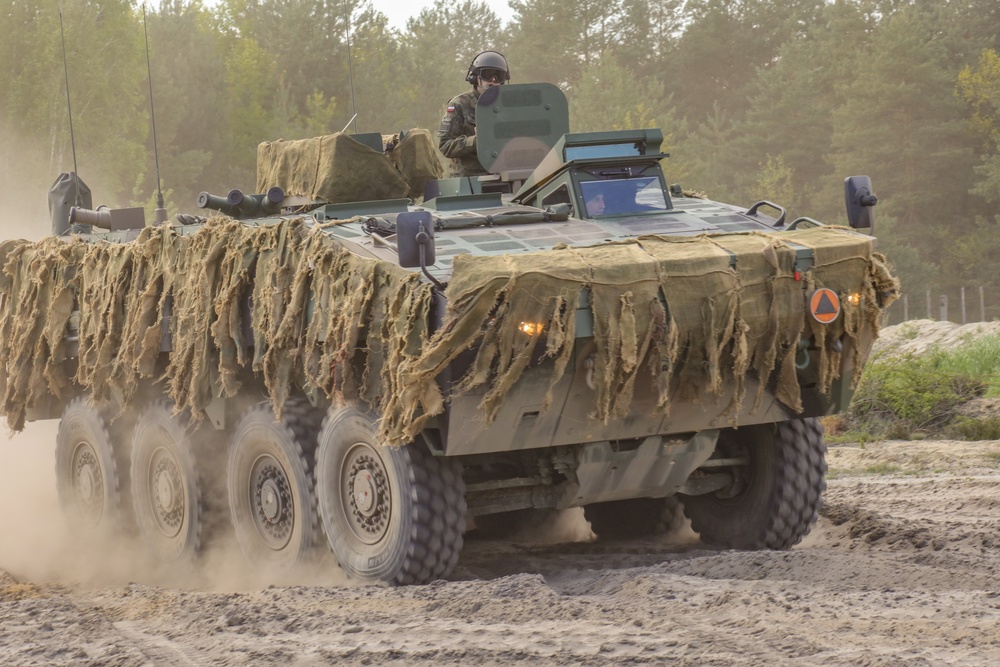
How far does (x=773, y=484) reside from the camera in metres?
8.50

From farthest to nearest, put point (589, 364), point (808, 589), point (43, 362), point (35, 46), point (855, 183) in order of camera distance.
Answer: point (35, 46) → point (43, 362) → point (855, 183) → point (589, 364) → point (808, 589)

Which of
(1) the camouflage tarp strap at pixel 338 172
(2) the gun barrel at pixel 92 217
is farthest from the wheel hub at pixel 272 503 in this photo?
(2) the gun barrel at pixel 92 217

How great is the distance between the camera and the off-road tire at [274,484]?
8.30 meters

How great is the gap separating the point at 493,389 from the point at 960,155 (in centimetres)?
3031

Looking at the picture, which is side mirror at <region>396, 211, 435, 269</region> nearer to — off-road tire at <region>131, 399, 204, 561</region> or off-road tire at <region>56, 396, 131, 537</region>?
off-road tire at <region>131, 399, 204, 561</region>

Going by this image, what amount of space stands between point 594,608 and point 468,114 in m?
5.03

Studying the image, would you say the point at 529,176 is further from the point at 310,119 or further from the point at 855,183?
the point at 310,119

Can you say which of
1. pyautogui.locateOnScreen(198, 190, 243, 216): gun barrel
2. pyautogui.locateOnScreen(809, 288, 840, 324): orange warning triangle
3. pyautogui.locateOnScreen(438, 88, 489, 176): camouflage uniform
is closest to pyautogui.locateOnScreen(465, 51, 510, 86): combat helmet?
pyautogui.locateOnScreen(438, 88, 489, 176): camouflage uniform

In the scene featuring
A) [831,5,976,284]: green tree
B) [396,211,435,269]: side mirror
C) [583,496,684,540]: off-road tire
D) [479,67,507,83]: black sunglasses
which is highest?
[831,5,976,284]: green tree

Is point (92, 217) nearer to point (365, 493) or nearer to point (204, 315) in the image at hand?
point (204, 315)

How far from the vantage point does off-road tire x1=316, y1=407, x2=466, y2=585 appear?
7.40 metres

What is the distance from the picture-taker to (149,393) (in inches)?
402

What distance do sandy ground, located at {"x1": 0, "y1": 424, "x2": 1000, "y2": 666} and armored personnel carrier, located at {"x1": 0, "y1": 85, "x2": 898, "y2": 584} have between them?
1.46ft

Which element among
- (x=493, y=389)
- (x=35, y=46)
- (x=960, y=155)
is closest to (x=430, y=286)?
(x=493, y=389)
